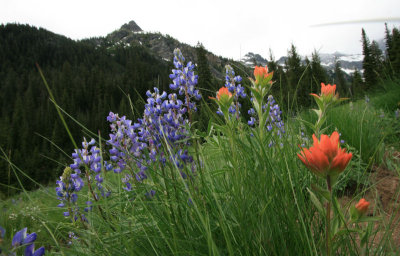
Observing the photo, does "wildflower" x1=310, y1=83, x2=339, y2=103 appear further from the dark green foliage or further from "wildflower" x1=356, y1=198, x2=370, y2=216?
the dark green foliage

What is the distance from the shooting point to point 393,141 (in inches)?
165

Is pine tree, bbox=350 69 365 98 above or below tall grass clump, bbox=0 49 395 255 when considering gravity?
above

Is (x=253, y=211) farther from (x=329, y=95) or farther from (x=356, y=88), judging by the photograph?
(x=356, y=88)

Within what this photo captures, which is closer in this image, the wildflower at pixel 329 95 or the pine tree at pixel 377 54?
the wildflower at pixel 329 95

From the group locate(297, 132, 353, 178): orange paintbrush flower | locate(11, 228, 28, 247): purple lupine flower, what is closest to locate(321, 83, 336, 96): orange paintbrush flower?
locate(297, 132, 353, 178): orange paintbrush flower

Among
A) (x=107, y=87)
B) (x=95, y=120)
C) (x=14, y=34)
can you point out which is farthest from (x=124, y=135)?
(x=14, y=34)

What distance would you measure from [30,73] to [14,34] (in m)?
55.6

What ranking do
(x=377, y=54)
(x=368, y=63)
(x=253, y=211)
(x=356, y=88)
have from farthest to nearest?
(x=368, y=63) → (x=356, y=88) → (x=377, y=54) → (x=253, y=211)

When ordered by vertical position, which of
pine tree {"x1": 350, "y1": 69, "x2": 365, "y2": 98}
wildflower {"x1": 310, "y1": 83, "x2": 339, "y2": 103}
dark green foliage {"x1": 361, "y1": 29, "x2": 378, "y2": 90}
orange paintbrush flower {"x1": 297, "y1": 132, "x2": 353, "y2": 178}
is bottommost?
orange paintbrush flower {"x1": 297, "y1": 132, "x2": 353, "y2": 178}

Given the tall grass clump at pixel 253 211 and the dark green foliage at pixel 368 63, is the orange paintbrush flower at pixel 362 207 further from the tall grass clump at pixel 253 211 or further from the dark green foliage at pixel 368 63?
the dark green foliage at pixel 368 63

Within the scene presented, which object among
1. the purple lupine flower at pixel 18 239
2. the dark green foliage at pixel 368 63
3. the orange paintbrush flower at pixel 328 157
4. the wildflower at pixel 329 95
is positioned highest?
the dark green foliage at pixel 368 63

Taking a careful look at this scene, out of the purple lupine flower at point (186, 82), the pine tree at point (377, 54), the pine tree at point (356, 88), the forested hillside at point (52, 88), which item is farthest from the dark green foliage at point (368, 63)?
the purple lupine flower at point (186, 82)

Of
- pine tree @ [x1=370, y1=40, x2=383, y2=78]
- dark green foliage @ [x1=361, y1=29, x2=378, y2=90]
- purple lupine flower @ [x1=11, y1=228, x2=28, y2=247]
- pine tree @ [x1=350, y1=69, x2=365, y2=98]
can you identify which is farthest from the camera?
dark green foliage @ [x1=361, y1=29, x2=378, y2=90]

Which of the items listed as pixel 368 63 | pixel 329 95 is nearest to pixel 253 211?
pixel 329 95
